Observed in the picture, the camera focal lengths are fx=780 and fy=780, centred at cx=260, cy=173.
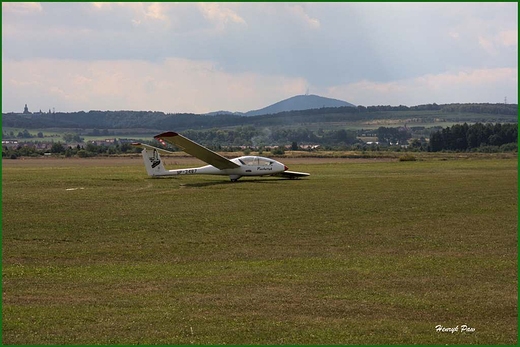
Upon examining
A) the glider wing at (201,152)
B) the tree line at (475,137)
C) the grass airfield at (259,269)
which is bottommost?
the tree line at (475,137)

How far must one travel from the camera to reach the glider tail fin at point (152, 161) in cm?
3834

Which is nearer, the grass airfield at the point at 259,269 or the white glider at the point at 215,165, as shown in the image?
the grass airfield at the point at 259,269

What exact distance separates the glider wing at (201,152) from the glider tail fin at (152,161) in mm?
2418

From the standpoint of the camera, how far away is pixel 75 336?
10164 millimetres

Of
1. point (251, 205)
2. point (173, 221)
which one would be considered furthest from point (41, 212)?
point (251, 205)

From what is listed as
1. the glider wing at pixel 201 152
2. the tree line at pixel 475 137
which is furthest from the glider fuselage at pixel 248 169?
the tree line at pixel 475 137

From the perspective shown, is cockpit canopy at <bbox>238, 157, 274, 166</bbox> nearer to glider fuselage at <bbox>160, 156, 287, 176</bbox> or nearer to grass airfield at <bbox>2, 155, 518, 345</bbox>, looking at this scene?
glider fuselage at <bbox>160, 156, 287, 176</bbox>

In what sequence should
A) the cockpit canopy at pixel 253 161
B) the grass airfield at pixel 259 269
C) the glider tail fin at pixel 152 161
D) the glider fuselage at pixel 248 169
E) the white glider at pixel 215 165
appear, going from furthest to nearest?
the glider tail fin at pixel 152 161
the cockpit canopy at pixel 253 161
the glider fuselage at pixel 248 169
the white glider at pixel 215 165
the grass airfield at pixel 259 269

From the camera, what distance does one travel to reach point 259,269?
1480 cm

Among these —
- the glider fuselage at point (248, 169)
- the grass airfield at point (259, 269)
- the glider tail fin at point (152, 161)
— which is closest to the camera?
Answer: the grass airfield at point (259, 269)

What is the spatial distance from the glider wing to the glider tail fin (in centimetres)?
242

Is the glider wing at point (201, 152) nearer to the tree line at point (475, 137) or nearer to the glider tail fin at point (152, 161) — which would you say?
the glider tail fin at point (152, 161)

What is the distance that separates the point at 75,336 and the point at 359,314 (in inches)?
157

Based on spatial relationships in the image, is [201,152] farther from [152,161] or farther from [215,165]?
[152,161]
